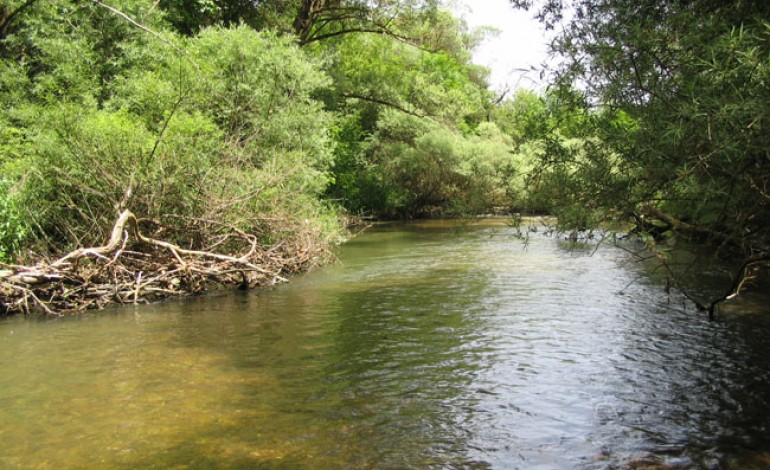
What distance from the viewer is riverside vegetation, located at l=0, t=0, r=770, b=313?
723cm

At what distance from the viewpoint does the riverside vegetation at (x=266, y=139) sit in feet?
23.7

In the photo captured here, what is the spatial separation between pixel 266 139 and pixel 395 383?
44.4 feet

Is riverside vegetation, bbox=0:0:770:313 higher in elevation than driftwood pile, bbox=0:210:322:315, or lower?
higher

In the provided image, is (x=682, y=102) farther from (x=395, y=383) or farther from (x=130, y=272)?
(x=130, y=272)

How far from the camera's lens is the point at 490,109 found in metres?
55.8

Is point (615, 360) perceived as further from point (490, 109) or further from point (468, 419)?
point (490, 109)

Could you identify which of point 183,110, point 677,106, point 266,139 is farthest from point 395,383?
point 266,139

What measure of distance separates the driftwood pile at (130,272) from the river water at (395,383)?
672 millimetres

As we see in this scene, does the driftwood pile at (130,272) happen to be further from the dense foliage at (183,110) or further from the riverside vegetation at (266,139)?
the dense foliage at (183,110)

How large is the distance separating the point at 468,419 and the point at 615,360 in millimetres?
3267

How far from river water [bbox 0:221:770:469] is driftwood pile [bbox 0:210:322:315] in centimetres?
67

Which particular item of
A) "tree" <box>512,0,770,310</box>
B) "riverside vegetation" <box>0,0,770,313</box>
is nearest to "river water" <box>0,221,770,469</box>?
"riverside vegetation" <box>0,0,770,313</box>

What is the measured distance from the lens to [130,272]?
14.7 metres

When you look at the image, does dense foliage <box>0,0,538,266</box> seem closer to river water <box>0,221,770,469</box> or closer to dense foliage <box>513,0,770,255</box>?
dense foliage <box>513,0,770,255</box>
